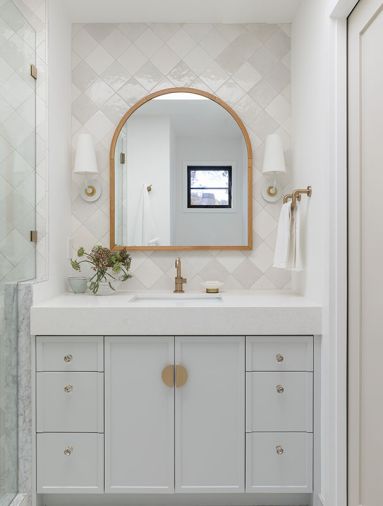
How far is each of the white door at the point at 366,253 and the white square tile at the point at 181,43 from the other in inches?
41.4

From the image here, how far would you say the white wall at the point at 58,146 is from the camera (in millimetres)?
2113

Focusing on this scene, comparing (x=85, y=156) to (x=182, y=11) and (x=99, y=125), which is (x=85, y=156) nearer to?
(x=99, y=125)

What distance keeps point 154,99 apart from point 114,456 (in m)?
1.84

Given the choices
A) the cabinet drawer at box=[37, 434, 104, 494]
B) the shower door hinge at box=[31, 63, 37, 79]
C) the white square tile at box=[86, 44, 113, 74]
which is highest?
the white square tile at box=[86, 44, 113, 74]

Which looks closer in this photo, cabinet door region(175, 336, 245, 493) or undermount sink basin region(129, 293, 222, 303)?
cabinet door region(175, 336, 245, 493)

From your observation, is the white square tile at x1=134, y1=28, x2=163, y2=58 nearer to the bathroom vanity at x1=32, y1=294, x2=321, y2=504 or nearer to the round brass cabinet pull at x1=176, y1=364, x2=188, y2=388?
the bathroom vanity at x1=32, y1=294, x2=321, y2=504

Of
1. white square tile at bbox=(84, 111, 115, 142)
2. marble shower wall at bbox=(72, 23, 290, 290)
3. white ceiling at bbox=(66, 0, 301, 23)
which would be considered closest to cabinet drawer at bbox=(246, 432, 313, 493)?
marble shower wall at bbox=(72, 23, 290, 290)

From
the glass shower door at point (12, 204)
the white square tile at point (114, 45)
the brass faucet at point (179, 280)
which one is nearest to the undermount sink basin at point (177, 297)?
the brass faucet at point (179, 280)

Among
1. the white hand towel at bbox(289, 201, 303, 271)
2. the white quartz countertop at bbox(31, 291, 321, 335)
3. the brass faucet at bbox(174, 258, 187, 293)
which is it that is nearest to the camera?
the white quartz countertop at bbox(31, 291, 321, 335)

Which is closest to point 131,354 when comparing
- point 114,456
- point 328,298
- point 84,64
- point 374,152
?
point 114,456

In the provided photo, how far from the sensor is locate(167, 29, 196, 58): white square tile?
245 cm

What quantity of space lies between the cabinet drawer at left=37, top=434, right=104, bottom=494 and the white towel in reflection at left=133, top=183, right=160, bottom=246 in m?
1.05

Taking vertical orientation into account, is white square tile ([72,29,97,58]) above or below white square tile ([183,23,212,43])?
below

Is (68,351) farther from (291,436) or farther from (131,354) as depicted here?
(291,436)
